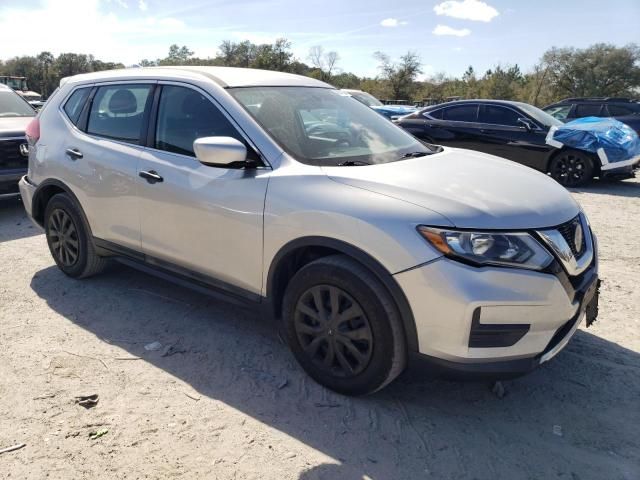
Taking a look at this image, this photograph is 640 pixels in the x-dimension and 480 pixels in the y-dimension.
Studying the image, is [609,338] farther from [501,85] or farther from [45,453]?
[501,85]

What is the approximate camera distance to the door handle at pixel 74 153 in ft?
13.3

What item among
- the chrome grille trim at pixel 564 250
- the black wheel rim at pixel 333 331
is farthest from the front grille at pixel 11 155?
the chrome grille trim at pixel 564 250

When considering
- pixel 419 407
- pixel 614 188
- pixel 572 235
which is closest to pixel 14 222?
pixel 419 407

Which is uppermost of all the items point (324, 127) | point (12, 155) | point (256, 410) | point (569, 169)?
point (324, 127)

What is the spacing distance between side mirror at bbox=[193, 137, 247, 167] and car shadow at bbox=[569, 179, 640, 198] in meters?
7.86

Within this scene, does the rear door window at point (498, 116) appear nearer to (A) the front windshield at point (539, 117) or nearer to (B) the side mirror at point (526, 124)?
(B) the side mirror at point (526, 124)

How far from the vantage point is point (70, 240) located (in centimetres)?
439

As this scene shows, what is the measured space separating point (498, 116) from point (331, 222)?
27.5 ft

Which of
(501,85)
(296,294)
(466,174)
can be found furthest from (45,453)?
(501,85)

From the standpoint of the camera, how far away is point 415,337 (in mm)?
2467

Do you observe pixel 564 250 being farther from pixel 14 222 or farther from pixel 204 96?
pixel 14 222

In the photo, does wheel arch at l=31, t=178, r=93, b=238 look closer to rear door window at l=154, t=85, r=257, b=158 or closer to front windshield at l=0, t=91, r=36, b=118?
rear door window at l=154, t=85, r=257, b=158

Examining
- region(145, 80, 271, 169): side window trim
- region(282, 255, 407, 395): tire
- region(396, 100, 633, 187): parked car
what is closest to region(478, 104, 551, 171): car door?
region(396, 100, 633, 187): parked car

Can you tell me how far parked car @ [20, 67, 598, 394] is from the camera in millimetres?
2365
